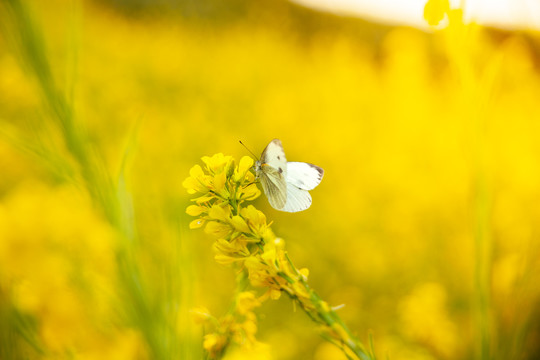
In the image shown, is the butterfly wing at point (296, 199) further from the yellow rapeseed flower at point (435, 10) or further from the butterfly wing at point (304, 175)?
the yellow rapeseed flower at point (435, 10)

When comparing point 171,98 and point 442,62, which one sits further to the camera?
point 442,62

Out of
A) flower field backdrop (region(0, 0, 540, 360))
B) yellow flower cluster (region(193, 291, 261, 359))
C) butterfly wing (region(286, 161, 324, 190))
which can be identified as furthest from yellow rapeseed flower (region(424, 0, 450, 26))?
yellow flower cluster (region(193, 291, 261, 359))

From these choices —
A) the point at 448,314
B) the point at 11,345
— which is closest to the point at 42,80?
the point at 11,345

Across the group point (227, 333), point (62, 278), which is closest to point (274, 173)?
point (227, 333)

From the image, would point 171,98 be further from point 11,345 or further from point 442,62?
point 11,345

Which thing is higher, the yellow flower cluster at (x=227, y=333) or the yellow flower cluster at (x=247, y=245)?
the yellow flower cluster at (x=247, y=245)

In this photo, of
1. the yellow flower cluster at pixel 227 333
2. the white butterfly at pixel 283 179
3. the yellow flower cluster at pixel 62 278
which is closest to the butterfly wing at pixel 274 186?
the white butterfly at pixel 283 179
